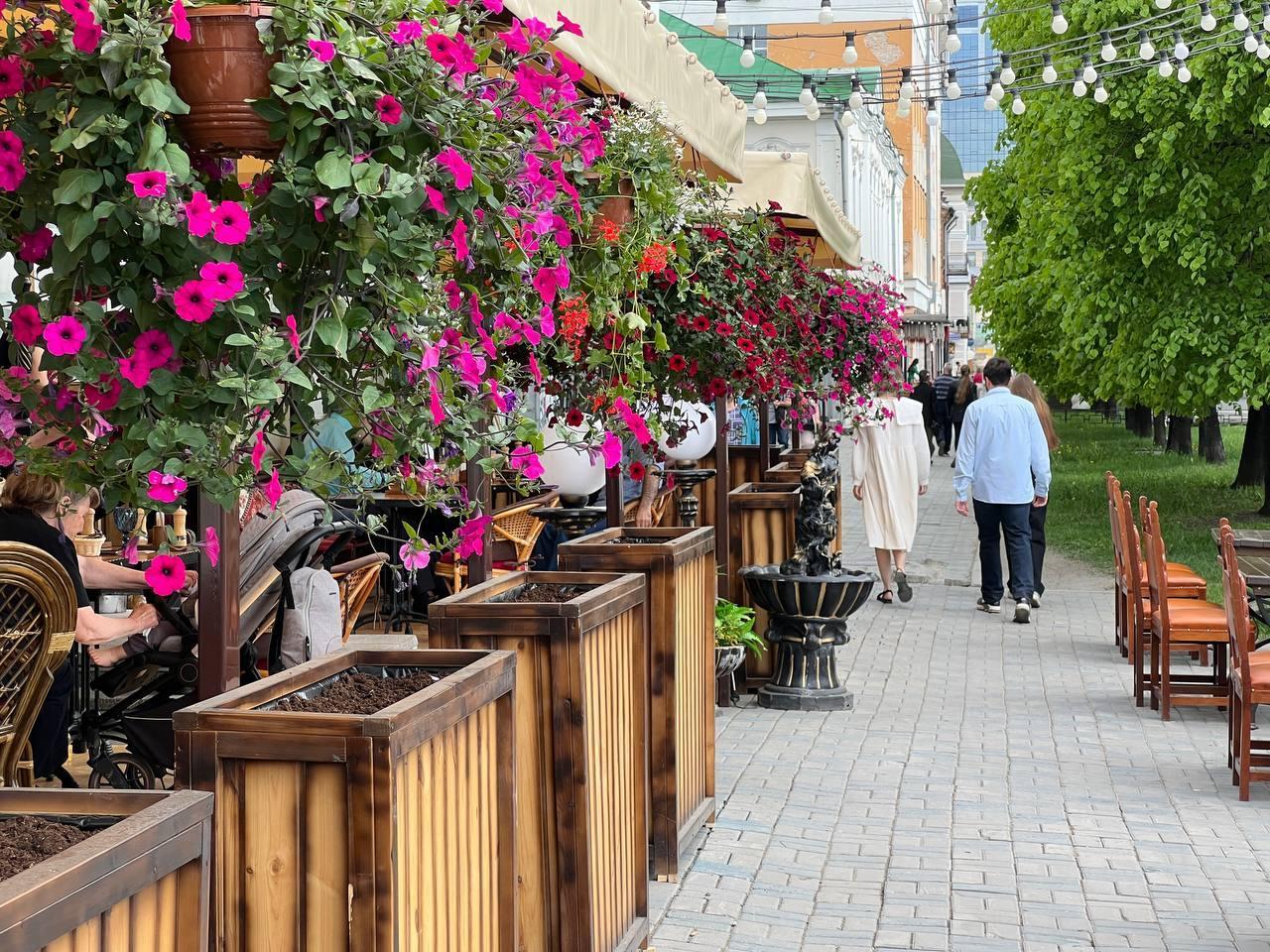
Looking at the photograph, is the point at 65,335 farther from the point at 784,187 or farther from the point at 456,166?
the point at 784,187

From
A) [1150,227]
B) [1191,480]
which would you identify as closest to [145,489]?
[1150,227]

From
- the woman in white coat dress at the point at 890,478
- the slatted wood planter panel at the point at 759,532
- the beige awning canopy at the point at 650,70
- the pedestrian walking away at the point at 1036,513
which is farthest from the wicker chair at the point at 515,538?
the pedestrian walking away at the point at 1036,513

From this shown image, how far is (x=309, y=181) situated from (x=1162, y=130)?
1680 centimetres

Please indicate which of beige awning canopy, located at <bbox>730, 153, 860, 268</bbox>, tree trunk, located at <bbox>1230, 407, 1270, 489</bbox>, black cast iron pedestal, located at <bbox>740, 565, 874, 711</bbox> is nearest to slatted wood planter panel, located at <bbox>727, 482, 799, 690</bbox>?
black cast iron pedestal, located at <bbox>740, 565, 874, 711</bbox>

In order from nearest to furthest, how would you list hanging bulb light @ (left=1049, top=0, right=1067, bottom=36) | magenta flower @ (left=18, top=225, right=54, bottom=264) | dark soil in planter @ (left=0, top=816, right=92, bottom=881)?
dark soil in planter @ (left=0, top=816, right=92, bottom=881) → magenta flower @ (left=18, top=225, right=54, bottom=264) → hanging bulb light @ (left=1049, top=0, right=1067, bottom=36)

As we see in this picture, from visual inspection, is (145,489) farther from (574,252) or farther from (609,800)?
(609,800)

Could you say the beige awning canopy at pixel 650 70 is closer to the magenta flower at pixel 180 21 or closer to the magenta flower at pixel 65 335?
the magenta flower at pixel 180 21

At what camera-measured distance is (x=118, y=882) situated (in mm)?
1957

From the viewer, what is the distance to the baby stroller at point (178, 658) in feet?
16.6

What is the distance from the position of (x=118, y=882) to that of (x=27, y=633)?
265cm

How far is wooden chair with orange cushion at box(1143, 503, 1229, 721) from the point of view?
811 cm

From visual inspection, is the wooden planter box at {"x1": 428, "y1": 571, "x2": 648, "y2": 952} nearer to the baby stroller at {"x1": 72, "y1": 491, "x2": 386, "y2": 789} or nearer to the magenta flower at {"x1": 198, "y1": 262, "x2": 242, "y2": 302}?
the baby stroller at {"x1": 72, "y1": 491, "x2": 386, "y2": 789}

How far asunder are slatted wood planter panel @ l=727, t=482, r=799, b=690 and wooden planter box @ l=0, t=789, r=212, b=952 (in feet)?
23.0

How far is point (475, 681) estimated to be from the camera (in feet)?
10.1
